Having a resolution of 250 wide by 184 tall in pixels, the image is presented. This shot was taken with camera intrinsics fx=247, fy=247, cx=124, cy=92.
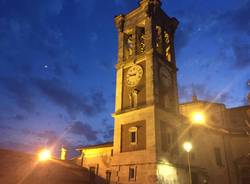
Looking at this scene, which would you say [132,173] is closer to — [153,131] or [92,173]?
[153,131]

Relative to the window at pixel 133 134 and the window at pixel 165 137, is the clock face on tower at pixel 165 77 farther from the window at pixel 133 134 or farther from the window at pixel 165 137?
the window at pixel 133 134

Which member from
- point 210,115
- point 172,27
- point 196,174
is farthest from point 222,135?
point 172,27

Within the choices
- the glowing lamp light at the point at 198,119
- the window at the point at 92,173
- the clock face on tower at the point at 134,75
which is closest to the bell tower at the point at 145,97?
the clock face on tower at the point at 134,75

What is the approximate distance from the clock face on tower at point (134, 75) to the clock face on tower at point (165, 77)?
2476mm

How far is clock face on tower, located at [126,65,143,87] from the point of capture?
93.5 ft

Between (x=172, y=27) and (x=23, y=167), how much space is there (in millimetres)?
26117

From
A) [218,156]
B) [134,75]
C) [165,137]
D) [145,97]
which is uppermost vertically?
[134,75]

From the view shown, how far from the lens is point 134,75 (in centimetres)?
2914

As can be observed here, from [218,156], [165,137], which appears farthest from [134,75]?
[218,156]

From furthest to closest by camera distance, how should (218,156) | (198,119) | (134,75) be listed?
(218,156)
(134,75)
(198,119)

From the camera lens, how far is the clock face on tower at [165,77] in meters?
28.9

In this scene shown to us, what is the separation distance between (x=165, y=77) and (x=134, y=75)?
3781mm

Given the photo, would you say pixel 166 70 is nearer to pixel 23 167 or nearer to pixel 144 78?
pixel 144 78

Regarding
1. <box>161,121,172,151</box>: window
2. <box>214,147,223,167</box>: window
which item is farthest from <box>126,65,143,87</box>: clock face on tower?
<box>214,147,223,167</box>: window
